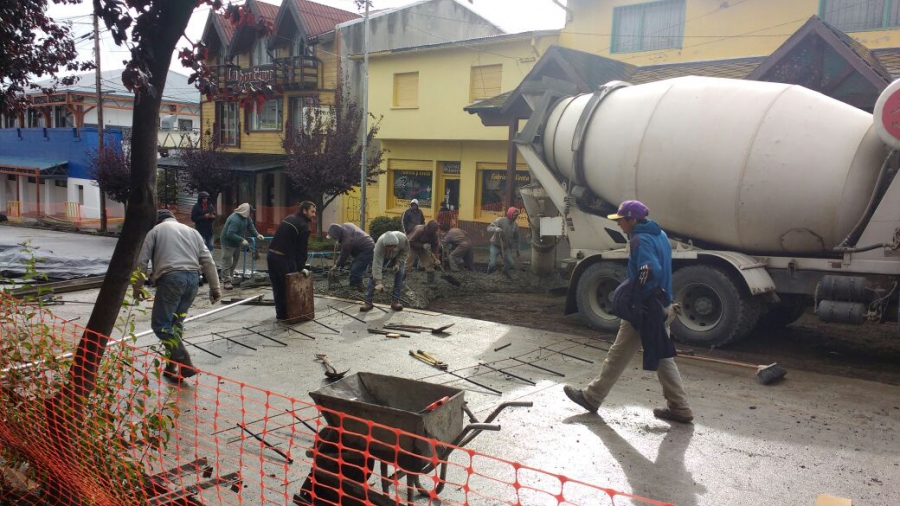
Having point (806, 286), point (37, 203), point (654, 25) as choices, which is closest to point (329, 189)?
point (654, 25)

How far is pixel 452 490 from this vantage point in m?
4.69

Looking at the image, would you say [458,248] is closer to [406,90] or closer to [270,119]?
[406,90]

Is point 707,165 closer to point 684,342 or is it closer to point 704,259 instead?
point 704,259

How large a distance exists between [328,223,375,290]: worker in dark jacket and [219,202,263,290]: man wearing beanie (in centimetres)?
242

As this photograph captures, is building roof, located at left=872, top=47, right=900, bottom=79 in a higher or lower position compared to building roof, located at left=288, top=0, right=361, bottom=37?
lower

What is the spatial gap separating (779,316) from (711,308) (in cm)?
156

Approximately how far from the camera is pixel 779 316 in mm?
9805

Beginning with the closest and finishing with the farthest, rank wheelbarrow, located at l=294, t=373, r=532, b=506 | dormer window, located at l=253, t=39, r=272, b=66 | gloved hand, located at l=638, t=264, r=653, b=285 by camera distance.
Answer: wheelbarrow, located at l=294, t=373, r=532, b=506 < gloved hand, located at l=638, t=264, r=653, b=285 < dormer window, located at l=253, t=39, r=272, b=66

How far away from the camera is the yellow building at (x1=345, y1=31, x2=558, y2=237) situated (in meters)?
23.3

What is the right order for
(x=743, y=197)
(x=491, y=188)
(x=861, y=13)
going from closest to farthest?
(x=743, y=197), (x=861, y=13), (x=491, y=188)

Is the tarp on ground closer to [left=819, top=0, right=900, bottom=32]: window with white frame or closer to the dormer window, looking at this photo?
[left=819, top=0, right=900, bottom=32]: window with white frame

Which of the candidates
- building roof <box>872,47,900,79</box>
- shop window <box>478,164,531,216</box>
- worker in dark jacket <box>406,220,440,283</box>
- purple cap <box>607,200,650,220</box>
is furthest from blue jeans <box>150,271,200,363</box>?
shop window <box>478,164,531,216</box>

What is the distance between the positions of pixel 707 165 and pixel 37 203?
129 feet

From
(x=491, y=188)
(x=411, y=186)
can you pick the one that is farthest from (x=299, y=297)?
(x=411, y=186)
